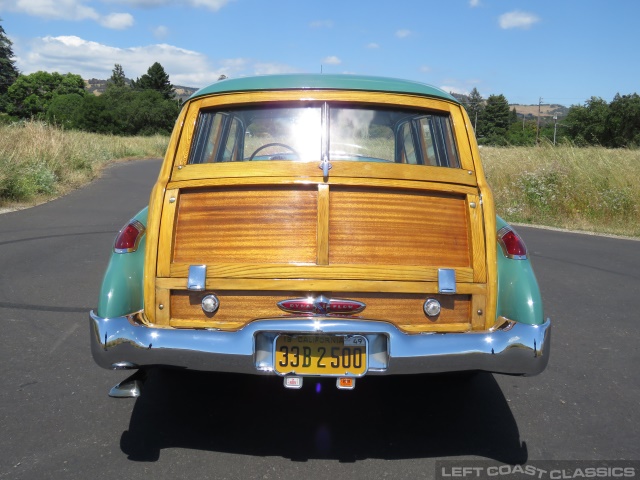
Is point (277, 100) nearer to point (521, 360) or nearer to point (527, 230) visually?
point (521, 360)

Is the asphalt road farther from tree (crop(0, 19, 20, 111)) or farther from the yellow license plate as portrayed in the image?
tree (crop(0, 19, 20, 111))

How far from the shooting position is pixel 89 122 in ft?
205

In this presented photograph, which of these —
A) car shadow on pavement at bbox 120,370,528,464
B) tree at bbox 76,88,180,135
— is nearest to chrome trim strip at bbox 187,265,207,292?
car shadow on pavement at bbox 120,370,528,464

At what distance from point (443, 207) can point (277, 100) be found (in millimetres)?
1024

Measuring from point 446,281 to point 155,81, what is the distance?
10893cm

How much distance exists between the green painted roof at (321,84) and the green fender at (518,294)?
981 millimetres

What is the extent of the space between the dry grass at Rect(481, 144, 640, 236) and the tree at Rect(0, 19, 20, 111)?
7093 cm

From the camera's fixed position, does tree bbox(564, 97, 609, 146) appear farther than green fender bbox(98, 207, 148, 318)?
Yes

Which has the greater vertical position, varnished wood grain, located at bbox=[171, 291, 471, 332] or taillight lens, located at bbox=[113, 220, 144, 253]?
taillight lens, located at bbox=[113, 220, 144, 253]

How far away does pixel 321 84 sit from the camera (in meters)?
3.54

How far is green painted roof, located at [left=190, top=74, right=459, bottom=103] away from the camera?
3.53 metres

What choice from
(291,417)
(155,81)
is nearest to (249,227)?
(291,417)

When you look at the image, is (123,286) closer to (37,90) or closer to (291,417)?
(291,417)

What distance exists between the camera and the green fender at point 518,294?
10.8 ft
